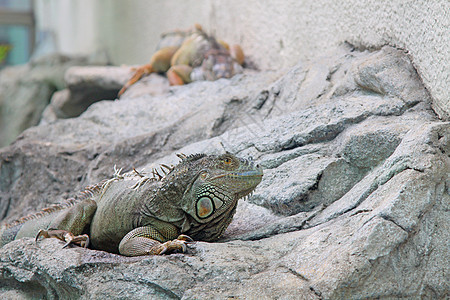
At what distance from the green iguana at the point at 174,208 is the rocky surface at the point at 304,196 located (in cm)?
20

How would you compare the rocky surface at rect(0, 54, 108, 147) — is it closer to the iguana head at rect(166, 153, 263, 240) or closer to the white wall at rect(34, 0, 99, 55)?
the white wall at rect(34, 0, 99, 55)

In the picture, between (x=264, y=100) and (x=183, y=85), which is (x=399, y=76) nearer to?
(x=264, y=100)

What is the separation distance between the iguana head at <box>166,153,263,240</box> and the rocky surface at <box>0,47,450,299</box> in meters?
0.23

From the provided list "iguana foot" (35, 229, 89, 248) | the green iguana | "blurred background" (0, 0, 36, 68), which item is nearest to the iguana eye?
the green iguana

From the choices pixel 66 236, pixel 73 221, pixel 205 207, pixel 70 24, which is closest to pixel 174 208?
pixel 205 207

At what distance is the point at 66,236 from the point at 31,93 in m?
9.21

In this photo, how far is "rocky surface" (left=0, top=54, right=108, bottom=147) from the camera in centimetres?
1169

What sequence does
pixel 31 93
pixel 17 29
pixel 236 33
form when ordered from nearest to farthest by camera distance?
pixel 236 33 → pixel 31 93 → pixel 17 29

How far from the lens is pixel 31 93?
1177 centimetres

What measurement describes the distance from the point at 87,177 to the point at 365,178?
2.92 metres

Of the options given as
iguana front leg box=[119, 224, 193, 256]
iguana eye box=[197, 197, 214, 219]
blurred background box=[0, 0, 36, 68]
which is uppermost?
iguana eye box=[197, 197, 214, 219]

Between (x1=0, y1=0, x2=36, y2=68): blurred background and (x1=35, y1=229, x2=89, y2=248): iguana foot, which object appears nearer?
(x1=35, y1=229, x2=89, y2=248): iguana foot

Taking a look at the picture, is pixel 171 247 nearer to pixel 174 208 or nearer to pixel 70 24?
pixel 174 208

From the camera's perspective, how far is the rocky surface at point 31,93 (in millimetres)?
11688
